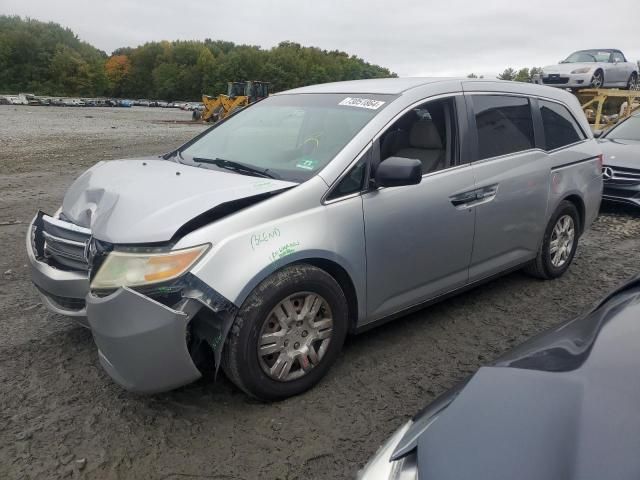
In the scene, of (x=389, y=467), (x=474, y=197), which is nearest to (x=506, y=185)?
(x=474, y=197)

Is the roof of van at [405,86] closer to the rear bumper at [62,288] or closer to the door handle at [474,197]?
the door handle at [474,197]

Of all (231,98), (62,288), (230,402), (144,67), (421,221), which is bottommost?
(230,402)

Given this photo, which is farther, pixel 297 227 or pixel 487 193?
pixel 487 193

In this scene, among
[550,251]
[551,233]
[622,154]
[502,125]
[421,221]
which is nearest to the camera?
[421,221]

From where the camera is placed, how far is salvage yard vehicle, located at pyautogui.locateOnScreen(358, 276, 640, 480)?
129 cm

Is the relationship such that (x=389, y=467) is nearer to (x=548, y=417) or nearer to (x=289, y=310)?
(x=548, y=417)

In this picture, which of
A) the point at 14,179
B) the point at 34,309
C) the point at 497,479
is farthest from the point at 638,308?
the point at 14,179

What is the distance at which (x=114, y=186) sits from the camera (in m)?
3.23

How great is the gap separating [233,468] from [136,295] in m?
0.92

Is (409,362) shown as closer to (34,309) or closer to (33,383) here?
(33,383)

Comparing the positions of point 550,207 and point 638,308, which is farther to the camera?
point 550,207

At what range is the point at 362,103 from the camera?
360 centimetres

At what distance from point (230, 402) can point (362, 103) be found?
2.06m

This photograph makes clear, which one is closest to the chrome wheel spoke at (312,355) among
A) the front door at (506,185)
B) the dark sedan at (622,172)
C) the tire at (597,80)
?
the front door at (506,185)
